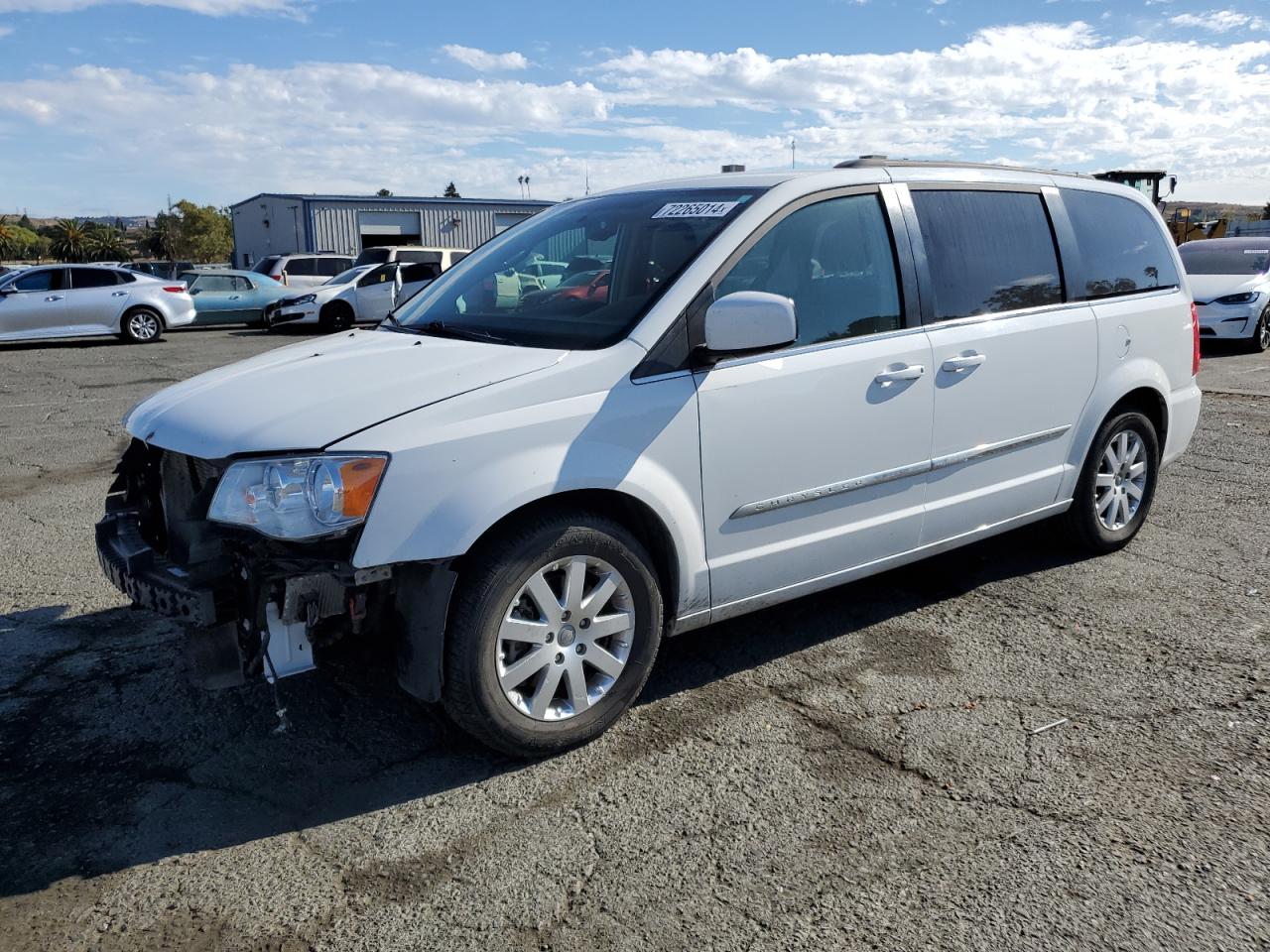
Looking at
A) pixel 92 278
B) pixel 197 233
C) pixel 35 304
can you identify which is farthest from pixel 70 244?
pixel 35 304

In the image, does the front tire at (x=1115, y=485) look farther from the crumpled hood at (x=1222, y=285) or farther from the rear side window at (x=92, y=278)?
the rear side window at (x=92, y=278)

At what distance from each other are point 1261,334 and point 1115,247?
36.9 feet

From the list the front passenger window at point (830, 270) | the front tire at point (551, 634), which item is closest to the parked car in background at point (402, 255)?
the front passenger window at point (830, 270)

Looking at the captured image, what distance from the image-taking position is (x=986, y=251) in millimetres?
4410

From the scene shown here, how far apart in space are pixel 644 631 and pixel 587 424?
0.74 m

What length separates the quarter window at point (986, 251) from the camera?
4.20 m

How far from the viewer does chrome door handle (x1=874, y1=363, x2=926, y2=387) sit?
388cm

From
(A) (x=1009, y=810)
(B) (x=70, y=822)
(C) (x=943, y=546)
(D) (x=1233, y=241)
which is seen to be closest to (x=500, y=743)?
(B) (x=70, y=822)

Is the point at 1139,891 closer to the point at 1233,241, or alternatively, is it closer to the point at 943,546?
the point at 943,546

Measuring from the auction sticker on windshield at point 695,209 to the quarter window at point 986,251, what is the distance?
3.02 feet

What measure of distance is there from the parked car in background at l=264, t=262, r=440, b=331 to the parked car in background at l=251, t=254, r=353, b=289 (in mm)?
3603

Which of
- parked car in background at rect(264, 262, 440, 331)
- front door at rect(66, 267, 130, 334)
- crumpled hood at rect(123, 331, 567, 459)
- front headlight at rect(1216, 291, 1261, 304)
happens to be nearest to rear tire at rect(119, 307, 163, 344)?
front door at rect(66, 267, 130, 334)

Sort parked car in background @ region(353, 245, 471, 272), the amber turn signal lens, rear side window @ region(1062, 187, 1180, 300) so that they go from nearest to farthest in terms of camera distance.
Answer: the amber turn signal lens, rear side window @ region(1062, 187, 1180, 300), parked car in background @ region(353, 245, 471, 272)

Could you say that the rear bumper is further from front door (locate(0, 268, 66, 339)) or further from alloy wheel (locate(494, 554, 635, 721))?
front door (locate(0, 268, 66, 339))
